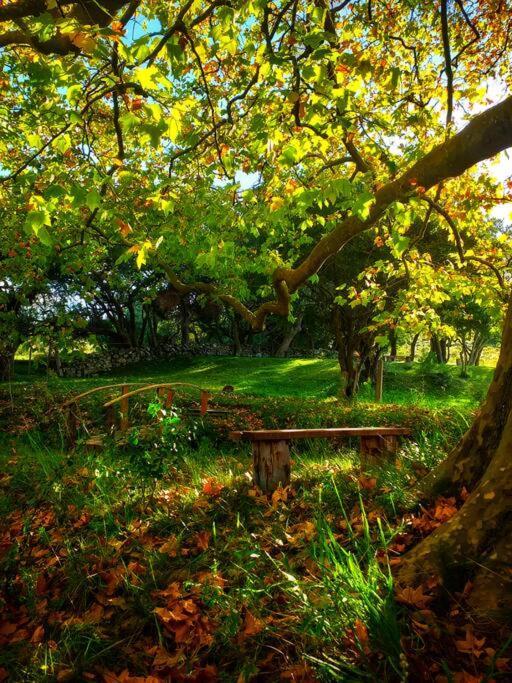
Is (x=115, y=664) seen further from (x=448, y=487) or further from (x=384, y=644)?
(x=448, y=487)

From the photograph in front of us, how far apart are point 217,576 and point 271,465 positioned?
1656 mm

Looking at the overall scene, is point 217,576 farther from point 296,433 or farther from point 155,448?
point 296,433

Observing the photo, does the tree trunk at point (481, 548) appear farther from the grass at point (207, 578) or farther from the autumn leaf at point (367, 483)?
the autumn leaf at point (367, 483)

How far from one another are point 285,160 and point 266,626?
3.50 metres

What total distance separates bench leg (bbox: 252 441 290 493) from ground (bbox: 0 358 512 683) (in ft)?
0.44

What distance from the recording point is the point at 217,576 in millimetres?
3057

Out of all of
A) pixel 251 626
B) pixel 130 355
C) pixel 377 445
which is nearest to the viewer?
pixel 251 626

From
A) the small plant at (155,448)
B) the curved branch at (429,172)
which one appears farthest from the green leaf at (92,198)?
the curved branch at (429,172)

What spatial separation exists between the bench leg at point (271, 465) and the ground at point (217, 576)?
0.44ft

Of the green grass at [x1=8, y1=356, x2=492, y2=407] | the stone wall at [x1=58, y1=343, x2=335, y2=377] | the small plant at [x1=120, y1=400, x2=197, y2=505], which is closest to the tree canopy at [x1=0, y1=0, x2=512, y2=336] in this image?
the small plant at [x1=120, y1=400, x2=197, y2=505]

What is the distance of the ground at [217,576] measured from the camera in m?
2.23

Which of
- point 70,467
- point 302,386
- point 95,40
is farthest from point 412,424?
point 302,386

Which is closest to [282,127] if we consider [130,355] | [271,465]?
[271,465]

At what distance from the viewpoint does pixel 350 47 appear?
18.5ft
